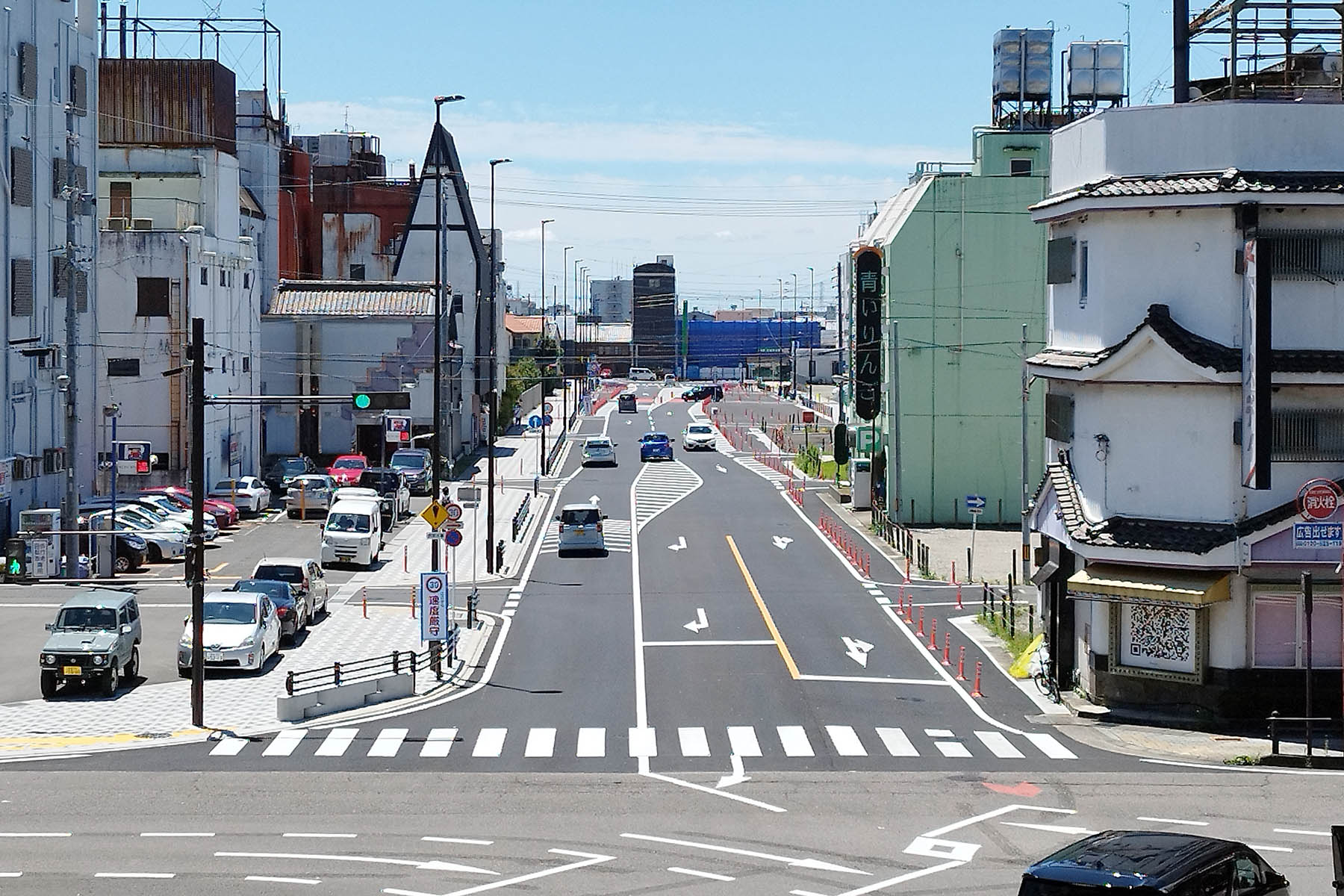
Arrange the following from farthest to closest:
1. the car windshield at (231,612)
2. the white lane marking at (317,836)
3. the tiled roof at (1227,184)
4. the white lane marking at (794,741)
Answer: the car windshield at (231,612) → the tiled roof at (1227,184) → the white lane marking at (794,741) → the white lane marking at (317,836)

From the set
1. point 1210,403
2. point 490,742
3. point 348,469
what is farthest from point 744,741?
point 348,469

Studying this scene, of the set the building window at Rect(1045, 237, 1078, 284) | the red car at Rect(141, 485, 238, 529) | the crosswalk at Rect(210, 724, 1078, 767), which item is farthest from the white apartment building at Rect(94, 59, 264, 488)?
the building window at Rect(1045, 237, 1078, 284)

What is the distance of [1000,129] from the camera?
64.6 meters

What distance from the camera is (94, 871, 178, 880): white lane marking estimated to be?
1867 centimetres

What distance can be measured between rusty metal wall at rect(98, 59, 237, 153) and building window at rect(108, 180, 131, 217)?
583 cm

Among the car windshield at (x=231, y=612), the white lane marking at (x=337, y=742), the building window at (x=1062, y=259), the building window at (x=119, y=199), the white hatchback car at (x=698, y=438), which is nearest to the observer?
the white lane marking at (x=337, y=742)

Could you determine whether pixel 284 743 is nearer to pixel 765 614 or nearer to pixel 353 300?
pixel 765 614

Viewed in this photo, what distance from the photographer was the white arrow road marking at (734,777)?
80.9 feet

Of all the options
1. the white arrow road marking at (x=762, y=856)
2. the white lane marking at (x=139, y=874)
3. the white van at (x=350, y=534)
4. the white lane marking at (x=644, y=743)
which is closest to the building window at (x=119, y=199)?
the white van at (x=350, y=534)

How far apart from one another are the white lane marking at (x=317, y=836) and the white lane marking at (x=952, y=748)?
1080cm

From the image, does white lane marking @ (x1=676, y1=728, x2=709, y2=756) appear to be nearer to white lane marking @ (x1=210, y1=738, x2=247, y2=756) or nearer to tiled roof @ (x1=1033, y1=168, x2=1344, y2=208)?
white lane marking @ (x1=210, y1=738, x2=247, y2=756)

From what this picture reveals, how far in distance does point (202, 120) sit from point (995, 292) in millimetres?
41319

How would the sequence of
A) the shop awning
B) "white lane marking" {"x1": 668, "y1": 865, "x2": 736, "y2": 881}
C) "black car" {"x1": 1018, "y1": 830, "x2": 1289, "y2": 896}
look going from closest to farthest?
"black car" {"x1": 1018, "y1": 830, "x2": 1289, "y2": 896}, "white lane marking" {"x1": 668, "y1": 865, "x2": 736, "y2": 881}, the shop awning

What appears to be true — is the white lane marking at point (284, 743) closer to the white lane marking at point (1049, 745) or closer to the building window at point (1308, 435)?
the white lane marking at point (1049, 745)
